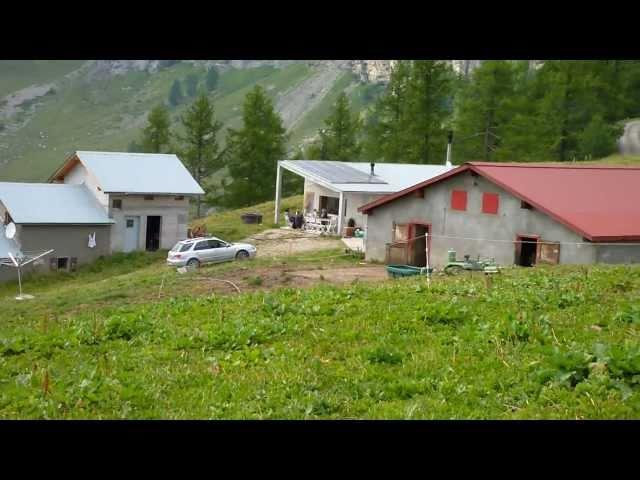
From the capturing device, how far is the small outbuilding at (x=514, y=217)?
25266 mm

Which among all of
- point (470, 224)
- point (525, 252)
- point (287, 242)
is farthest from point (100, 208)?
point (525, 252)

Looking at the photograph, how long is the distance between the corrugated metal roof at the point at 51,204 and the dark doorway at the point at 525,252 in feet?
78.2

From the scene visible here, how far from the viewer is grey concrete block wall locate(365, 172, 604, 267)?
26281 millimetres

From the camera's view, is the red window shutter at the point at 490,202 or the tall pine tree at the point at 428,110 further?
the tall pine tree at the point at 428,110

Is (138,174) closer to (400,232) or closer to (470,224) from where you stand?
(400,232)

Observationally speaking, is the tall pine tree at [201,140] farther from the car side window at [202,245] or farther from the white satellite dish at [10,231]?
the car side window at [202,245]

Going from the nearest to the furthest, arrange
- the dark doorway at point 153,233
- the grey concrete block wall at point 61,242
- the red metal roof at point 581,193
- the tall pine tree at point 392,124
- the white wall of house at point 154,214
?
the red metal roof at point 581,193, the grey concrete block wall at point 61,242, the white wall of house at point 154,214, the dark doorway at point 153,233, the tall pine tree at point 392,124

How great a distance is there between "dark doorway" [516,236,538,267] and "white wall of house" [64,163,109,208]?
80.4 feet

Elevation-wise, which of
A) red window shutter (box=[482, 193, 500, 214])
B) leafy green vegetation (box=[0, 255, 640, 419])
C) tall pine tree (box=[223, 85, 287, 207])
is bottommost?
leafy green vegetation (box=[0, 255, 640, 419])

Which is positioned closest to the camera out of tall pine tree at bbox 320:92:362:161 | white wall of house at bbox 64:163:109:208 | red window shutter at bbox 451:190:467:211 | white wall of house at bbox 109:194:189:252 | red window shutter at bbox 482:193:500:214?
red window shutter at bbox 482:193:500:214

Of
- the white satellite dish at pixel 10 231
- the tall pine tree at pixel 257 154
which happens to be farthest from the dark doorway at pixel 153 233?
the tall pine tree at pixel 257 154

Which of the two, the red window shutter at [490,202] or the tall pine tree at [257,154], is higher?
the tall pine tree at [257,154]

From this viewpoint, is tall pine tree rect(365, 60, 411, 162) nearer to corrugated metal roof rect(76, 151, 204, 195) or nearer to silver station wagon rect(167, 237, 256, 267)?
corrugated metal roof rect(76, 151, 204, 195)

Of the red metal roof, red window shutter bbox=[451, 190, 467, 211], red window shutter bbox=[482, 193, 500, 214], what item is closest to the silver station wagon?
the red metal roof
